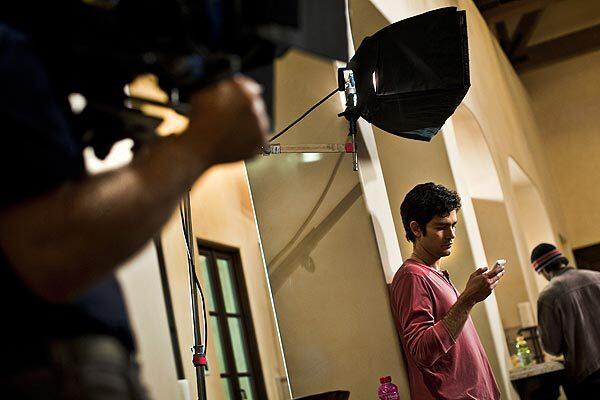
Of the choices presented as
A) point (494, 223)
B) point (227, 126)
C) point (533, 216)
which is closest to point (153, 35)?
point (227, 126)

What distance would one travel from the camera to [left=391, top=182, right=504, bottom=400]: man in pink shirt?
2871 mm

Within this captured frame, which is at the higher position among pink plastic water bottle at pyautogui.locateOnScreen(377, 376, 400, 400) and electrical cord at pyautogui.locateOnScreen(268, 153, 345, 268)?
electrical cord at pyautogui.locateOnScreen(268, 153, 345, 268)

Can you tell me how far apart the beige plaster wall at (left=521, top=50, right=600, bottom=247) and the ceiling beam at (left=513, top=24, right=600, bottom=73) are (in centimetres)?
37

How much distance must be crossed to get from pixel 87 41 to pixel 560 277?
4769 mm

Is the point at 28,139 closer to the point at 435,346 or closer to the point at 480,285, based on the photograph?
the point at 435,346

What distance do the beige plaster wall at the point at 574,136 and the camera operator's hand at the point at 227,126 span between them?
1147 cm

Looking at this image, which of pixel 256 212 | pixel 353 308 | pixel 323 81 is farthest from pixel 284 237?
pixel 323 81

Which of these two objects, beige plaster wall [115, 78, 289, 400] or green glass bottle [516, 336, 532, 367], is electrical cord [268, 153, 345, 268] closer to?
beige plaster wall [115, 78, 289, 400]

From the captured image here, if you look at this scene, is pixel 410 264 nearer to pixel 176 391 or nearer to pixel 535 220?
pixel 176 391

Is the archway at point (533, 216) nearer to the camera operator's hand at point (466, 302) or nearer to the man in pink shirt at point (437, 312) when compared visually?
the man in pink shirt at point (437, 312)

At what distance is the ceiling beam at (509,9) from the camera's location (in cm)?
1057

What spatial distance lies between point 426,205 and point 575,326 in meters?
2.27

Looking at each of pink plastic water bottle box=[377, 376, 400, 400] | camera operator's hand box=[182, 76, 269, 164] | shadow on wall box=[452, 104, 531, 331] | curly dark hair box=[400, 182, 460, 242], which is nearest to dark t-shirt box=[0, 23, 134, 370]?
camera operator's hand box=[182, 76, 269, 164]

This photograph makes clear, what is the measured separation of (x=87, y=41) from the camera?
937mm
